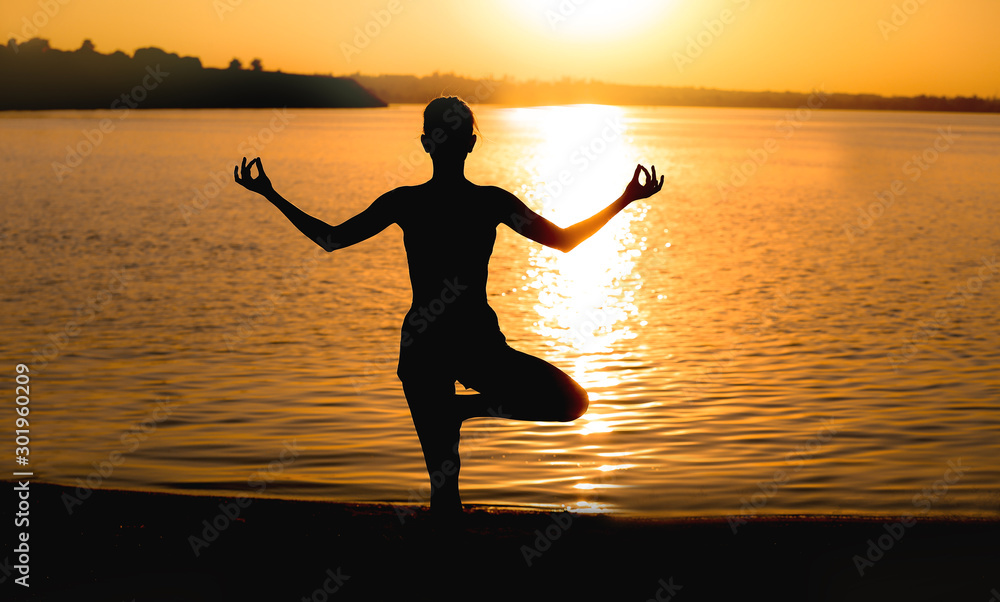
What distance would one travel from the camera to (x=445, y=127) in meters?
4.70

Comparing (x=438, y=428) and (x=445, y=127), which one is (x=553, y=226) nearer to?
(x=445, y=127)

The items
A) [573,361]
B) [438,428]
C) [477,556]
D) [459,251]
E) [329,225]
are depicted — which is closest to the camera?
[329,225]

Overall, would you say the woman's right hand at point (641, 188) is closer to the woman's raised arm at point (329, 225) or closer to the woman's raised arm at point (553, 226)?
the woman's raised arm at point (553, 226)

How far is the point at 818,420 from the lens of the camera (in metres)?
10.5

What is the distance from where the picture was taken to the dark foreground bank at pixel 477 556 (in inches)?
196

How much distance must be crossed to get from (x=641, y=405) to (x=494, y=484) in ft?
9.61

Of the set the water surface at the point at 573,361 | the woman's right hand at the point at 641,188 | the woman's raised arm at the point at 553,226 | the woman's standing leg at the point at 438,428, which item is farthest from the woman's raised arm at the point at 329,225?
the water surface at the point at 573,361

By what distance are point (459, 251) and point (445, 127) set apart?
0.57 m

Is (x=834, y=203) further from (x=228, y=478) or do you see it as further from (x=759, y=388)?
(x=228, y=478)

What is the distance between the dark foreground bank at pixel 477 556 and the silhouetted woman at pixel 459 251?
2.90 feet

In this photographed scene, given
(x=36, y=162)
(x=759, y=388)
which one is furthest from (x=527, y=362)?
(x=36, y=162)

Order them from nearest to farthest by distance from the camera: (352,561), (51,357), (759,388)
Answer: (352,561) < (759,388) < (51,357)

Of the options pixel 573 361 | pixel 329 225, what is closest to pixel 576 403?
pixel 329 225

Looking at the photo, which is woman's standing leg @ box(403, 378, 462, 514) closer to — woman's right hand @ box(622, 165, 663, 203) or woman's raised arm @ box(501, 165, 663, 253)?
woman's raised arm @ box(501, 165, 663, 253)
